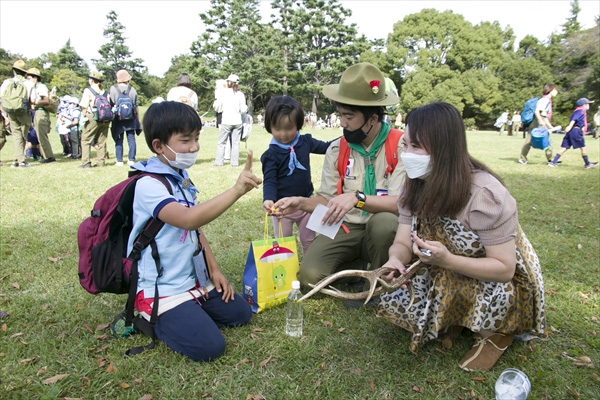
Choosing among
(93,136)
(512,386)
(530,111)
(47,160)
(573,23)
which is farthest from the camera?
(573,23)

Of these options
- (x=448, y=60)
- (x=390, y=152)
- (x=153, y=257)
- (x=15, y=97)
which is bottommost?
(x=153, y=257)

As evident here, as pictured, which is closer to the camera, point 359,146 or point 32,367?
point 32,367

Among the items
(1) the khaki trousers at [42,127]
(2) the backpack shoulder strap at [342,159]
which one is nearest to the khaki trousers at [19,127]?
(1) the khaki trousers at [42,127]

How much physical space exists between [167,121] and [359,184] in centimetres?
160

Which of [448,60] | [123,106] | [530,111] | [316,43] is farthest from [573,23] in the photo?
[123,106]

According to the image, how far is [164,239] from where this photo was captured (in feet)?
8.34

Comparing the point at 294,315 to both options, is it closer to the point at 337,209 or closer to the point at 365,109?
the point at 337,209

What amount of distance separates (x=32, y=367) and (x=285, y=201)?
185cm

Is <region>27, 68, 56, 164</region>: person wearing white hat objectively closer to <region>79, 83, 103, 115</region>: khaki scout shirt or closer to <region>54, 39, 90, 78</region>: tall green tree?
<region>79, 83, 103, 115</region>: khaki scout shirt

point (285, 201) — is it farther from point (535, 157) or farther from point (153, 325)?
point (535, 157)

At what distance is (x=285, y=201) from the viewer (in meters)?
2.98

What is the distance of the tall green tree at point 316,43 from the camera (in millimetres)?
44625

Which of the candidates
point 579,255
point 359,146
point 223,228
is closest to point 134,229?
point 359,146

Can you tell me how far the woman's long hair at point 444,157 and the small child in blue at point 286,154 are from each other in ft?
4.77
